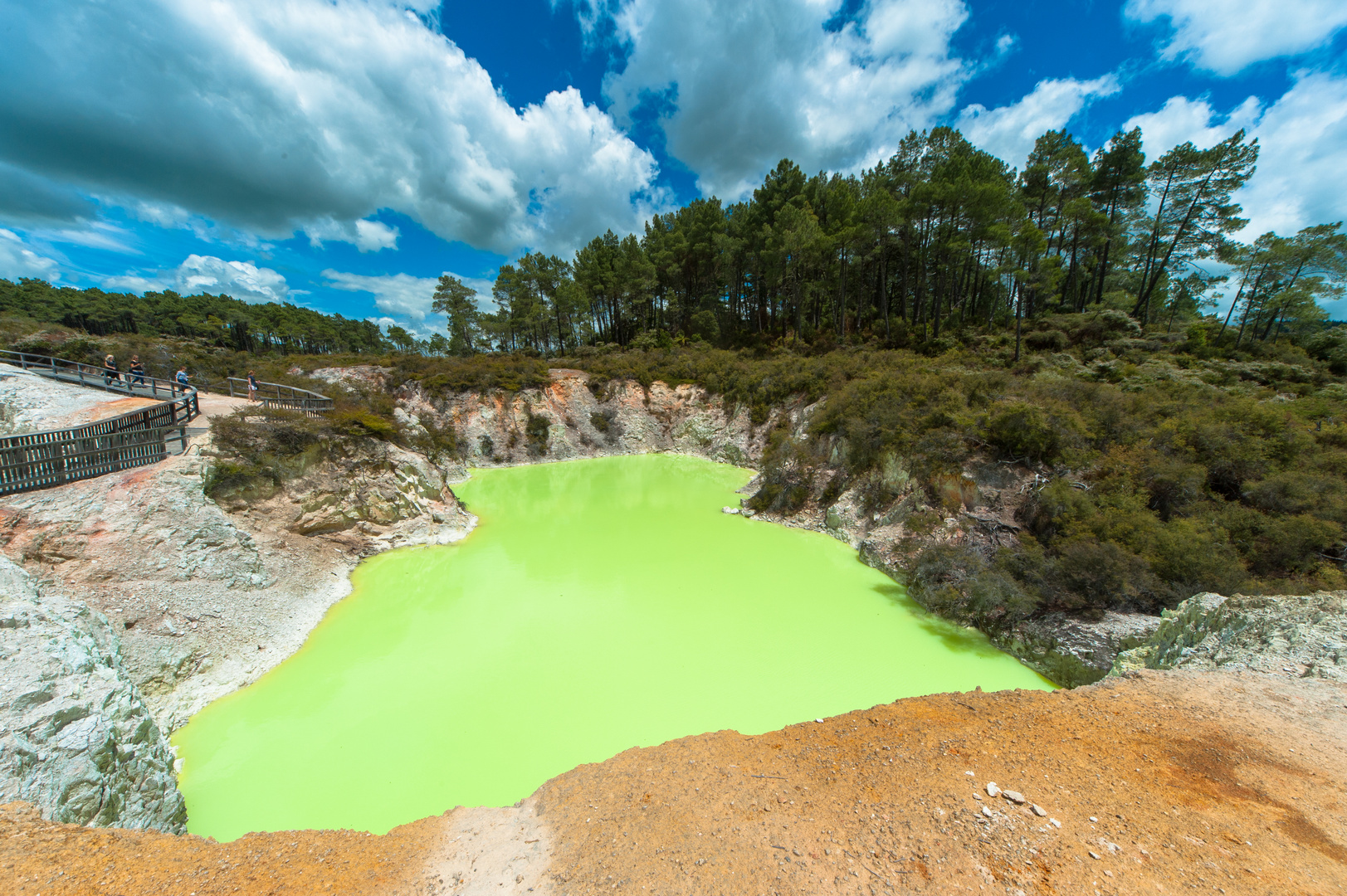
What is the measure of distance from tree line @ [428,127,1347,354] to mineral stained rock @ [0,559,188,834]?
104 ft

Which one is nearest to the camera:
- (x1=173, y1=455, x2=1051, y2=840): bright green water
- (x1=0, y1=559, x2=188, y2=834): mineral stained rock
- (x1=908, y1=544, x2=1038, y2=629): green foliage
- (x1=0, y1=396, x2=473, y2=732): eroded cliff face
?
(x1=0, y1=559, x2=188, y2=834): mineral stained rock

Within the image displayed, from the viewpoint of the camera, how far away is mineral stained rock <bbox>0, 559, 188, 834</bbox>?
460cm

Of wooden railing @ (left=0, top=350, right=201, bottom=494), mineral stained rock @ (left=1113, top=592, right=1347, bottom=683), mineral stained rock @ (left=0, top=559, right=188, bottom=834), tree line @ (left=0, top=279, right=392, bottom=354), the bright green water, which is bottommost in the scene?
the bright green water

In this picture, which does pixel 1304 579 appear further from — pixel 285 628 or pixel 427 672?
pixel 285 628

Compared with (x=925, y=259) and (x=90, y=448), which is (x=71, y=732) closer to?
(x=90, y=448)

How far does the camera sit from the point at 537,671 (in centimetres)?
835

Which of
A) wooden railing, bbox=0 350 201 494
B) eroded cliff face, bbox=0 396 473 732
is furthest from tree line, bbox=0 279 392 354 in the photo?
eroded cliff face, bbox=0 396 473 732

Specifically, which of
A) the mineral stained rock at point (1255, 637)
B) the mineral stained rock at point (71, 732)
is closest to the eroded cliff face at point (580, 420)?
the mineral stained rock at point (1255, 637)

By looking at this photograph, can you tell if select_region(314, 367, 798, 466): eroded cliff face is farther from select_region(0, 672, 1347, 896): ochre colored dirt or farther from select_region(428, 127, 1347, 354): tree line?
select_region(0, 672, 1347, 896): ochre colored dirt

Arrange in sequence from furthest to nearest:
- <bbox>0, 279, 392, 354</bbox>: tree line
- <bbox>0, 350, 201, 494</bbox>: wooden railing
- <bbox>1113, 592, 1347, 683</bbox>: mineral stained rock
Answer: <bbox>0, 279, 392, 354</bbox>: tree line < <bbox>0, 350, 201, 494</bbox>: wooden railing < <bbox>1113, 592, 1347, 683</bbox>: mineral stained rock

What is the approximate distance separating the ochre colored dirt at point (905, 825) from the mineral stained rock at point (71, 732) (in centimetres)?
95

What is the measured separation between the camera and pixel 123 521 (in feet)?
29.3

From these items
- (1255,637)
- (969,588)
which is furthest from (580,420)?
(1255,637)

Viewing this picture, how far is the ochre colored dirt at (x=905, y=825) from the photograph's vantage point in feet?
11.5
